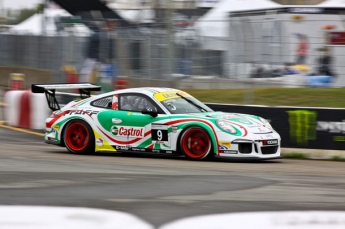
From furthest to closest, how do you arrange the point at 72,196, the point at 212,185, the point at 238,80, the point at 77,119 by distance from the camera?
the point at 238,80, the point at 77,119, the point at 212,185, the point at 72,196

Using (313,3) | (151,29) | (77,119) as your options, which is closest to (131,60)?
(151,29)

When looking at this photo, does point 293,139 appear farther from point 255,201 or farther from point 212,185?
point 255,201

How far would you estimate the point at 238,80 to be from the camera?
15.0m

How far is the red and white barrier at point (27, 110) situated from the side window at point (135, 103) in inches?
188

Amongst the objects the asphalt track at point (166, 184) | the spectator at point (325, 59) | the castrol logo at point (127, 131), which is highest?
the spectator at point (325, 59)

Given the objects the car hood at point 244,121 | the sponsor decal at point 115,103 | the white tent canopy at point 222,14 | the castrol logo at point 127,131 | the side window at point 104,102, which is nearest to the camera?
the car hood at point 244,121

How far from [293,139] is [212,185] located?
16.5ft

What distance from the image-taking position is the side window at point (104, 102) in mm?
12008

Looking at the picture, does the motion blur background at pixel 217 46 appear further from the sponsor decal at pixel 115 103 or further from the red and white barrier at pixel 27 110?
the sponsor decal at pixel 115 103

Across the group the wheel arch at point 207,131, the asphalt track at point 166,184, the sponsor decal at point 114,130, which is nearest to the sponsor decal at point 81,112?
the sponsor decal at point 114,130

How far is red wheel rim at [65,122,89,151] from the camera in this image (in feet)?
39.8

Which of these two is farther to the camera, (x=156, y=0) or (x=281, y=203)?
(x=156, y=0)

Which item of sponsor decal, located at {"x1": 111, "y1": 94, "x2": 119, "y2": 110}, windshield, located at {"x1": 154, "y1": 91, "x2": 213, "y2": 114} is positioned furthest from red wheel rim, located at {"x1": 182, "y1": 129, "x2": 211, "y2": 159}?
sponsor decal, located at {"x1": 111, "y1": 94, "x2": 119, "y2": 110}

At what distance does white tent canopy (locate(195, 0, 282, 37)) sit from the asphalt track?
422 cm
